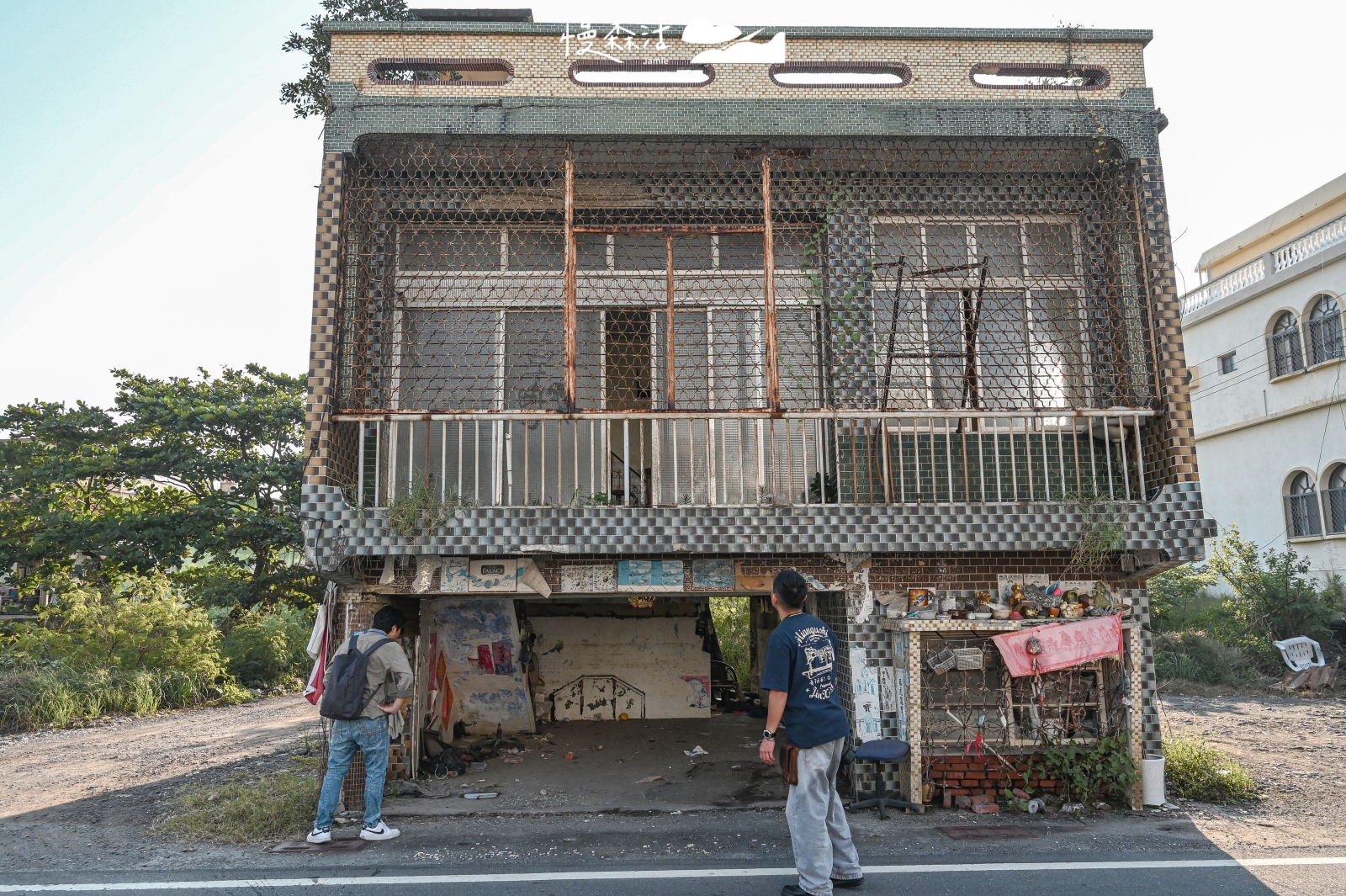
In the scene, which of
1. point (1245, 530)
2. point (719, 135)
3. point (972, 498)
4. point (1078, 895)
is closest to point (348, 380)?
point (719, 135)

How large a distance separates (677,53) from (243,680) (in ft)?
48.8

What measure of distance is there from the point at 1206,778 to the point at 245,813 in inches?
306

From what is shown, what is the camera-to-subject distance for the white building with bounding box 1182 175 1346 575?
61.6 ft

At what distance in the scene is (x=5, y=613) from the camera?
61.8 ft

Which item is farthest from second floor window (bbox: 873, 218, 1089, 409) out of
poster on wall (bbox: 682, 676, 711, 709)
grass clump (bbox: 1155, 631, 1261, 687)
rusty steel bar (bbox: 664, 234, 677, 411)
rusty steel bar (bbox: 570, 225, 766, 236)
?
grass clump (bbox: 1155, 631, 1261, 687)

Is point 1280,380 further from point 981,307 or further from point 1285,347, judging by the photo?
point 981,307

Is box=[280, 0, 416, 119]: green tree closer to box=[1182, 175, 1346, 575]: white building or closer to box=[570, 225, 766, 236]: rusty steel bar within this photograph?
box=[570, 225, 766, 236]: rusty steel bar

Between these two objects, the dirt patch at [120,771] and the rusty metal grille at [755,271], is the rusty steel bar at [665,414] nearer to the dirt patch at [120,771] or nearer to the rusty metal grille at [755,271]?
the rusty metal grille at [755,271]

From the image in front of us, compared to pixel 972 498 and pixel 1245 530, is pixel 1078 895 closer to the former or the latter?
pixel 972 498

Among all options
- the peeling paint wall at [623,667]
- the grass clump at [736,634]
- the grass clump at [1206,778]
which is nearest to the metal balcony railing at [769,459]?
the grass clump at [1206,778]

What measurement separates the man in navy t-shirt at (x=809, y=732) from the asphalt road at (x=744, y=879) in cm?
46

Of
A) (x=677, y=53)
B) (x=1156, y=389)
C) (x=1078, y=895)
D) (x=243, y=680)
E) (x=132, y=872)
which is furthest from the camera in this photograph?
(x=243, y=680)

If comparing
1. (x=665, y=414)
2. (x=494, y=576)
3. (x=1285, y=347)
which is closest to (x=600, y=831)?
(x=494, y=576)

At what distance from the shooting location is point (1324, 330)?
18.8 metres
